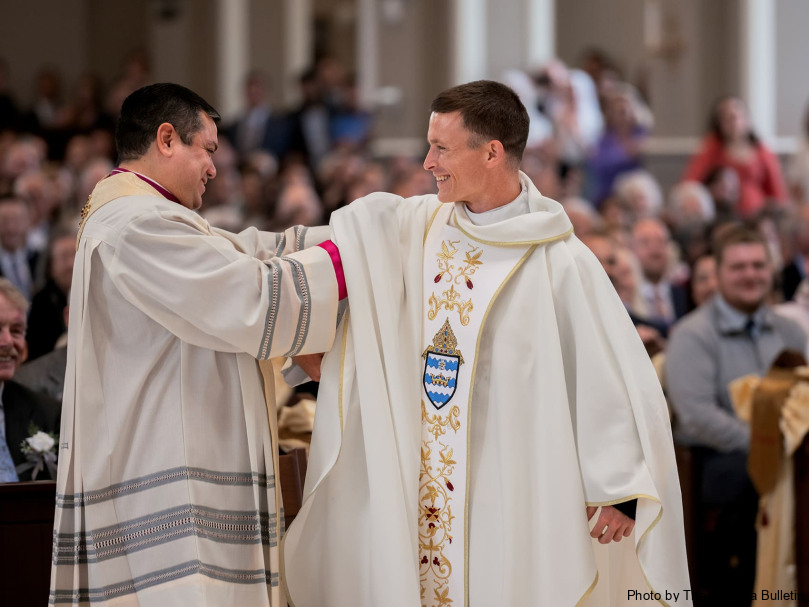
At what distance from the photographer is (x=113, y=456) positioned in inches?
134

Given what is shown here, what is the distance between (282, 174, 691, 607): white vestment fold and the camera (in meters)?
3.45

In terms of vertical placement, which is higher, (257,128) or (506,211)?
(257,128)

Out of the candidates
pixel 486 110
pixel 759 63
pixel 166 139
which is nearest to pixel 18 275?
pixel 166 139

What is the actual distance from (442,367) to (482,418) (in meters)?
0.19

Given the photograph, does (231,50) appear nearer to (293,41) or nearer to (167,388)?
(293,41)

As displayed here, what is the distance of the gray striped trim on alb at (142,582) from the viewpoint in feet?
11.1

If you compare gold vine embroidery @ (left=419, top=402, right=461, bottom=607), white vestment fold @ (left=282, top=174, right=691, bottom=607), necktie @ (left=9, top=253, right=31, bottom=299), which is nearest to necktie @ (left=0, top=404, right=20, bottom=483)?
white vestment fold @ (left=282, top=174, right=691, bottom=607)

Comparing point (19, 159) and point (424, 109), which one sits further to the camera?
point (424, 109)

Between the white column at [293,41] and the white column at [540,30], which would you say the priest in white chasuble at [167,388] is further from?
the white column at [293,41]

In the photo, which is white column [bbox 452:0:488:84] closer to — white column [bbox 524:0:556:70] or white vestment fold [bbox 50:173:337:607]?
white column [bbox 524:0:556:70]

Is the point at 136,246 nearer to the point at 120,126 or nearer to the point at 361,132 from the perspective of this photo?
the point at 120,126

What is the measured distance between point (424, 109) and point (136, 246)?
12.3 metres

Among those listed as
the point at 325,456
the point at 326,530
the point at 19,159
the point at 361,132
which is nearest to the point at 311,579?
the point at 326,530

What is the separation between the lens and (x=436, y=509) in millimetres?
3596
